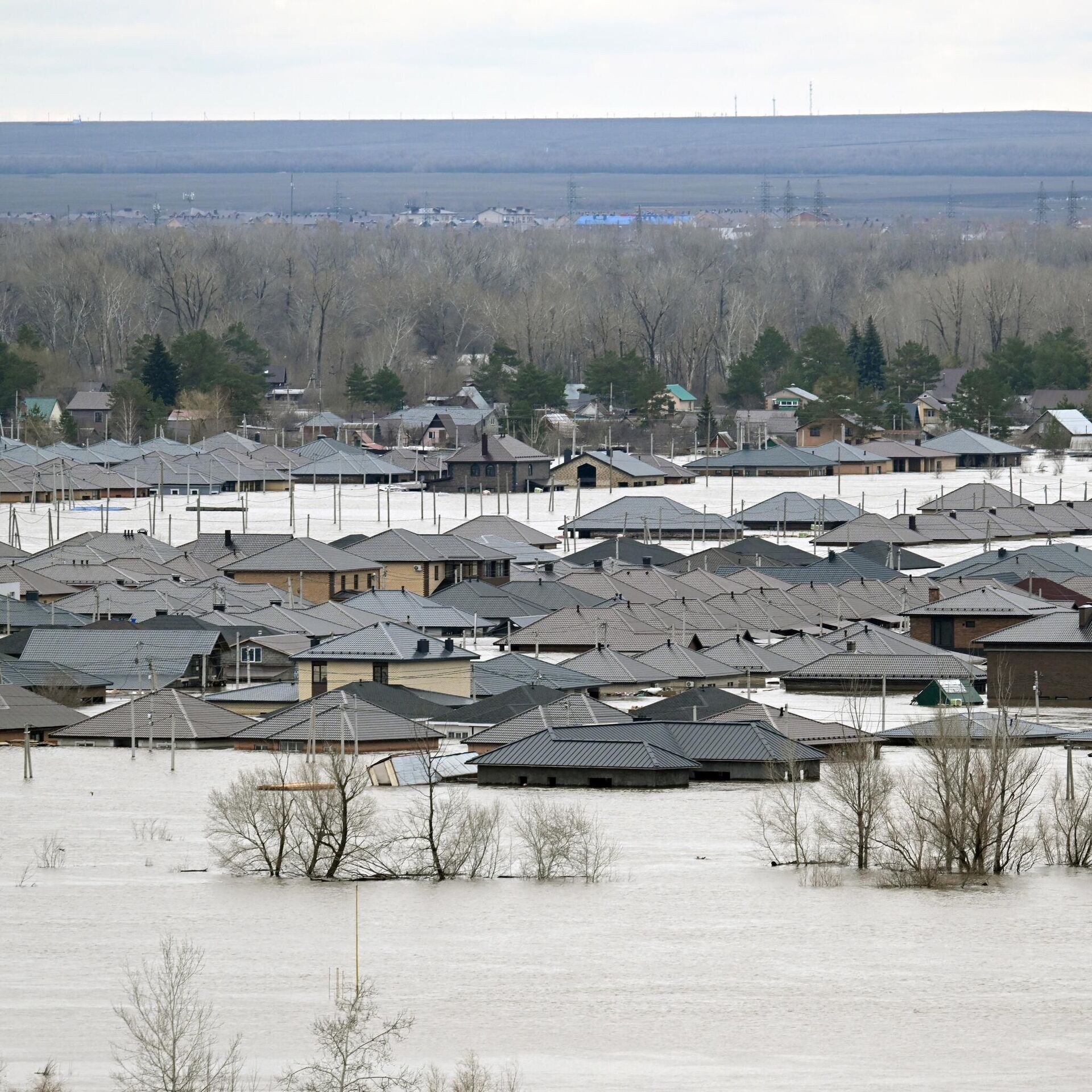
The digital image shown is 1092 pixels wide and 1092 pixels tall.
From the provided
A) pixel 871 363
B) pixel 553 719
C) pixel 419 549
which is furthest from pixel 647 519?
pixel 553 719

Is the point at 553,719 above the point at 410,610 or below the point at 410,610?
above

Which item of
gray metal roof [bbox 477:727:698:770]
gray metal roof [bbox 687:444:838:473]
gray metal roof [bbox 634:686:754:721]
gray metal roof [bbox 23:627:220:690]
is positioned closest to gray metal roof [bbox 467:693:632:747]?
gray metal roof [bbox 634:686:754:721]

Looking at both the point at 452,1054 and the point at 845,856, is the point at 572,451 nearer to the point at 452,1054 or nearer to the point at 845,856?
the point at 845,856

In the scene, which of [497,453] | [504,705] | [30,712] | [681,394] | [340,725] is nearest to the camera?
[340,725]

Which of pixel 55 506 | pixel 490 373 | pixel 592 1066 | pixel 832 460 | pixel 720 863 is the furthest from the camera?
pixel 490 373

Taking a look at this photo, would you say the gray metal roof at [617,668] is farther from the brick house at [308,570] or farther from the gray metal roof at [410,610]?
the brick house at [308,570]

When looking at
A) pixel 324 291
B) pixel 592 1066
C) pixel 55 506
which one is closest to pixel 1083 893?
pixel 592 1066

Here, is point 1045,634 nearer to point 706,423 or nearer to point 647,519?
point 647,519
